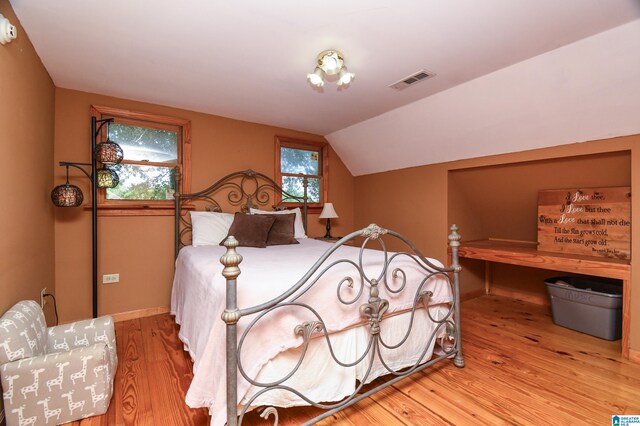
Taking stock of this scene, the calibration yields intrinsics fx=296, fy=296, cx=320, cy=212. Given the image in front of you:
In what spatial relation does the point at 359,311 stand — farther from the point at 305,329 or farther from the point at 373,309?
the point at 305,329

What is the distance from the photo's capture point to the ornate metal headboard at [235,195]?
3225 mm

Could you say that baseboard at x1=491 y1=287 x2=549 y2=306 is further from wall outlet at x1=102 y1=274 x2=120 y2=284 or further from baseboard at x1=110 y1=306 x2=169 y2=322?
wall outlet at x1=102 y1=274 x2=120 y2=284

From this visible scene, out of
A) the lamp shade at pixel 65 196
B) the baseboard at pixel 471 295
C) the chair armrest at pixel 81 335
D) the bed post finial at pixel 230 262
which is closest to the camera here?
the bed post finial at pixel 230 262

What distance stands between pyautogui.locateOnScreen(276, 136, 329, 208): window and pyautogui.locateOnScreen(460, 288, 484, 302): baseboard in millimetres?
2203

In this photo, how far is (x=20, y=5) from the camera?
65.0 inches

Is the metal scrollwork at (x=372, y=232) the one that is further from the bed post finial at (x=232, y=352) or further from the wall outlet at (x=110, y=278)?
the wall outlet at (x=110, y=278)

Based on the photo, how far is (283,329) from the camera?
4.61 ft

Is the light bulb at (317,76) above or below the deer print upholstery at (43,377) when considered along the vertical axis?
above

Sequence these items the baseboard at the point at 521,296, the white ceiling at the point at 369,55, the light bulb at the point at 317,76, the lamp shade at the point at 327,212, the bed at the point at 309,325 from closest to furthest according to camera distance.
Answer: the bed at the point at 309,325
the white ceiling at the point at 369,55
the light bulb at the point at 317,76
the baseboard at the point at 521,296
the lamp shade at the point at 327,212

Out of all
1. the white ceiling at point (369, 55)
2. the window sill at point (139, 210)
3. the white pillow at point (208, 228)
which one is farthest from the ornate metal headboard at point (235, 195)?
the white ceiling at point (369, 55)

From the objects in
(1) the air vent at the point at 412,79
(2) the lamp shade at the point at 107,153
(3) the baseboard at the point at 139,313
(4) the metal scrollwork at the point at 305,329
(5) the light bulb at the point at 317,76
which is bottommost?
(3) the baseboard at the point at 139,313

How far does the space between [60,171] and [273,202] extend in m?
2.15

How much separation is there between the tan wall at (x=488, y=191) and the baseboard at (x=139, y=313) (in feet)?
9.47

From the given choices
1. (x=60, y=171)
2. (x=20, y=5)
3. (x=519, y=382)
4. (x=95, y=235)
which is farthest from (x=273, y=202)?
(x=519, y=382)
